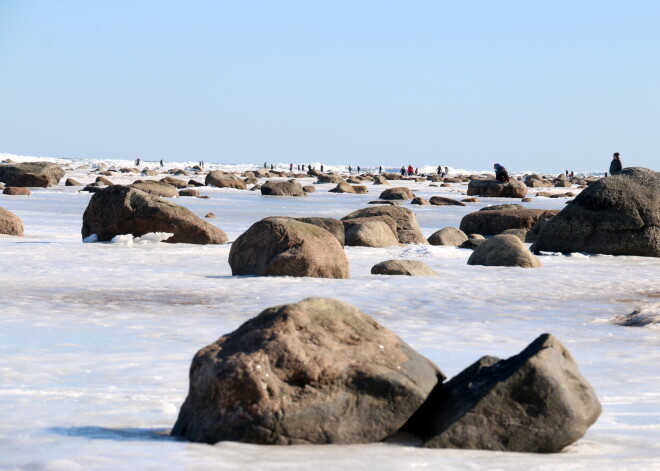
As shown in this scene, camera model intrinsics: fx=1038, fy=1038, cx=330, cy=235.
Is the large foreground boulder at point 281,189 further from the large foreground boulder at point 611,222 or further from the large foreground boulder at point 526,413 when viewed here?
the large foreground boulder at point 526,413

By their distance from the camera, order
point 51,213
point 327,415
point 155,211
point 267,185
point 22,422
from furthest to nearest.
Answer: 1. point 267,185
2. point 51,213
3. point 155,211
4. point 22,422
5. point 327,415

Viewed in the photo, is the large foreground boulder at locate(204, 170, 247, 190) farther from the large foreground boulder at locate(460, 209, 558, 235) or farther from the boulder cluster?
the boulder cluster

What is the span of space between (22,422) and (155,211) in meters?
13.2

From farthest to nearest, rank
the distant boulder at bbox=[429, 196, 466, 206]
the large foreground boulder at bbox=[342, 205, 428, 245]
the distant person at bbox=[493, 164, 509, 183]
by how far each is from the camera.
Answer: the distant person at bbox=[493, 164, 509, 183] → the distant boulder at bbox=[429, 196, 466, 206] → the large foreground boulder at bbox=[342, 205, 428, 245]

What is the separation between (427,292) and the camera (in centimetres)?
1220

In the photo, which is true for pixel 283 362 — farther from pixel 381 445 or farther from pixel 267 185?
pixel 267 185

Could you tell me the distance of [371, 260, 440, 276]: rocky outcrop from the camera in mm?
Result: 13922

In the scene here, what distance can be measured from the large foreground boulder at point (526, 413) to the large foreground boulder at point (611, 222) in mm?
13901

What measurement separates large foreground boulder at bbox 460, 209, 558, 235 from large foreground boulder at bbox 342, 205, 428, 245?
2.96 metres

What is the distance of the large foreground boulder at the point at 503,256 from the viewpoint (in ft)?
51.6

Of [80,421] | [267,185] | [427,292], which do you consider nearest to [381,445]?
[80,421]

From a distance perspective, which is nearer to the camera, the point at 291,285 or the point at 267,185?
the point at 291,285

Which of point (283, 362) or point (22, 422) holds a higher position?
point (283, 362)

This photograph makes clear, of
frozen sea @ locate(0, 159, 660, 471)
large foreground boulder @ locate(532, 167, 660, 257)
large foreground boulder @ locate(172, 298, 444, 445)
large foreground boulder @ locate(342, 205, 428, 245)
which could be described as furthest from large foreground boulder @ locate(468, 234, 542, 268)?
large foreground boulder @ locate(172, 298, 444, 445)
